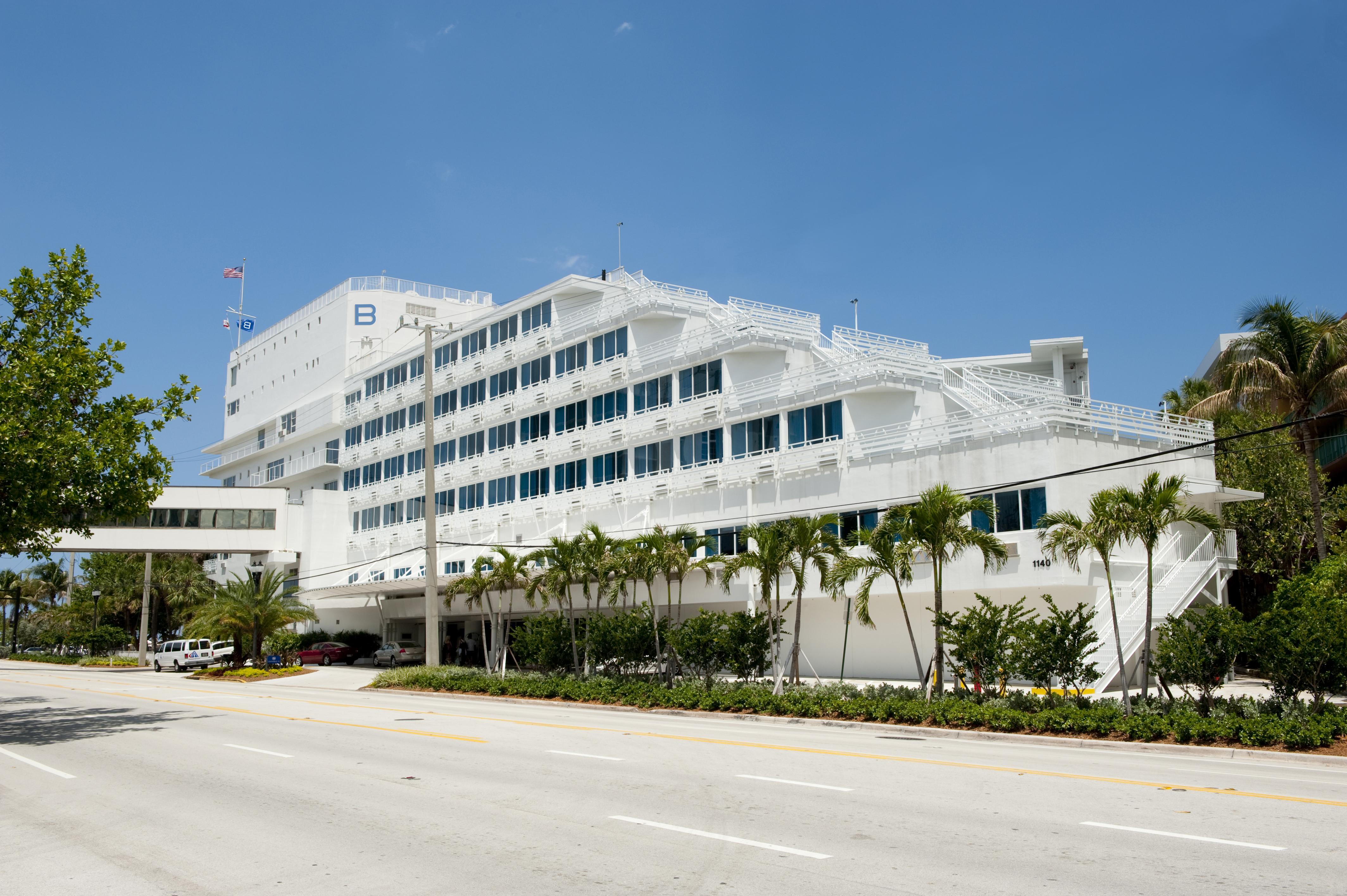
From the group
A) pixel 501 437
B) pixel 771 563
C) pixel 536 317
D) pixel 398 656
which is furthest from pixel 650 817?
pixel 398 656

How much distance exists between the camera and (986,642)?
2275 centimetres

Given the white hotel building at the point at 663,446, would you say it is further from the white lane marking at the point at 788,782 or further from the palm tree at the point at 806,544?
the white lane marking at the point at 788,782

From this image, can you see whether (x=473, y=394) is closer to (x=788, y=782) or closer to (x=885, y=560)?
(x=885, y=560)

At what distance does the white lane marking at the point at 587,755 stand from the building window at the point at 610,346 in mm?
29095

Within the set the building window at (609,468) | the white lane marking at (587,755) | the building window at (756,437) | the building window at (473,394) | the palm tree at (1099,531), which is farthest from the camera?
the building window at (473,394)

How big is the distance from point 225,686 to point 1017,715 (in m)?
33.0

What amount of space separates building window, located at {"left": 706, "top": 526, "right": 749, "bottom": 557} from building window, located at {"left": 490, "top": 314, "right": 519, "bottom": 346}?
17.5 metres

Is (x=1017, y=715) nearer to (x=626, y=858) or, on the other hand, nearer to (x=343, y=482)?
(x=626, y=858)

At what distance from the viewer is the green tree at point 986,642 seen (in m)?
22.5

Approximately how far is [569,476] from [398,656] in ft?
43.7

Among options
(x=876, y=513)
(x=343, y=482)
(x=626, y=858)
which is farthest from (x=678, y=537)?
(x=343, y=482)

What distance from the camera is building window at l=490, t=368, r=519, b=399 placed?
5191 cm

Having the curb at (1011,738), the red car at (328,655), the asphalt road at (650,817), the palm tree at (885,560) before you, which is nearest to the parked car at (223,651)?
the red car at (328,655)

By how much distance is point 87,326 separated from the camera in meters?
23.7
